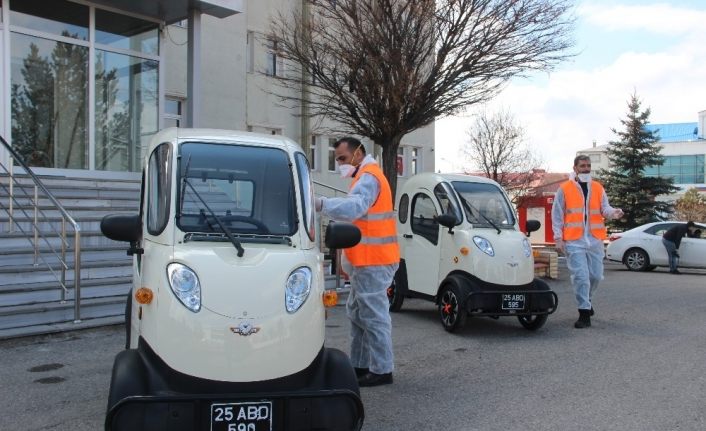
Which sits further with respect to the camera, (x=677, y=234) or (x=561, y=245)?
(x=677, y=234)

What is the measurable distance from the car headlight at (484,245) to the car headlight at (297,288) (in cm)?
434

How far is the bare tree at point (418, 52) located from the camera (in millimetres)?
13180

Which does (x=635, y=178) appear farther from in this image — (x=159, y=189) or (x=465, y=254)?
(x=159, y=189)

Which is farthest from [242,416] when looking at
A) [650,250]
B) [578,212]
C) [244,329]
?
[650,250]

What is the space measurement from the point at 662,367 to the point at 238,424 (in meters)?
4.70

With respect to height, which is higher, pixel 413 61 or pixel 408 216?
pixel 413 61

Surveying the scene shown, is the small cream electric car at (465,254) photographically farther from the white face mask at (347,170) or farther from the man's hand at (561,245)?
the white face mask at (347,170)

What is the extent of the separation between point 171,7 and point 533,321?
960cm

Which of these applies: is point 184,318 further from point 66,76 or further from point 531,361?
point 66,76

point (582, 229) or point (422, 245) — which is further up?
point (582, 229)

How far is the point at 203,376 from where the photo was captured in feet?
11.7

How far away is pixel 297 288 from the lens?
3.91 metres

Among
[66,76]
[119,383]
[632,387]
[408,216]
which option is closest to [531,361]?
[632,387]

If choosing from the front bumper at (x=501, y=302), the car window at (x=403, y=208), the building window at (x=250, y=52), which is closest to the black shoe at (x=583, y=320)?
the front bumper at (x=501, y=302)
